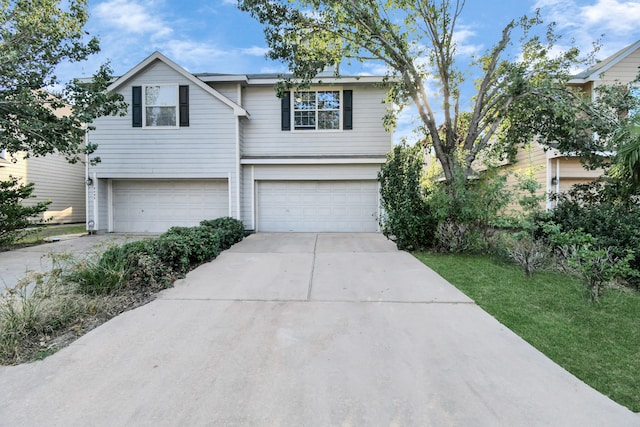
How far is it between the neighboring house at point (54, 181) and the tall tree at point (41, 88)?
7.25 metres

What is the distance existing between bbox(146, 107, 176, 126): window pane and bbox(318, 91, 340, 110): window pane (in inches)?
207

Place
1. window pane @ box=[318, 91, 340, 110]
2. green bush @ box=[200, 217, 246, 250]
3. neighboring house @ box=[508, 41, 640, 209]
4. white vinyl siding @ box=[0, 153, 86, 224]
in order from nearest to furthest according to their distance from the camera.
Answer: green bush @ box=[200, 217, 246, 250]
neighboring house @ box=[508, 41, 640, 209]
window pane @ box=[318, 91, 340, 110]
white vinyl siding @ box=[0, 153, 86, 224]

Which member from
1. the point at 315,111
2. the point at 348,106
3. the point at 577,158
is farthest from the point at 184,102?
the point at 577,158

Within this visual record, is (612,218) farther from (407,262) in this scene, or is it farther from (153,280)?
(153,280)

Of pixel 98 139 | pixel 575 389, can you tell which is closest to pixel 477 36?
pixel 575 389

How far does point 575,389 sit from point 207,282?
191 inches

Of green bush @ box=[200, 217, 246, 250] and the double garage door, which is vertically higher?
the double garage door

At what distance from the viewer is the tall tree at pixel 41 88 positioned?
7238mm

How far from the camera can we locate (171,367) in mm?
2768

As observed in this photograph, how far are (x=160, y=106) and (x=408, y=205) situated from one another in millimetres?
9199

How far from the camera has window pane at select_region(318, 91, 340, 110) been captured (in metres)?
11.5

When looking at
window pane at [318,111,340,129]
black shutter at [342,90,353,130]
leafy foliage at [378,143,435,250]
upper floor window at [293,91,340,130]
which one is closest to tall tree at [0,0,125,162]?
upper floor window at [293,91,340,130]

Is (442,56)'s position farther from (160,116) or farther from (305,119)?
(160,116)

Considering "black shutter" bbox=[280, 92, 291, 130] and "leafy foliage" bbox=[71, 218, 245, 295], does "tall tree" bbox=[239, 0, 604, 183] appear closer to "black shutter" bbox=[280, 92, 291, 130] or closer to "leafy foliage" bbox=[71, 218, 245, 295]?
"black shutter" bbox=[280, 92, 291, 130]
